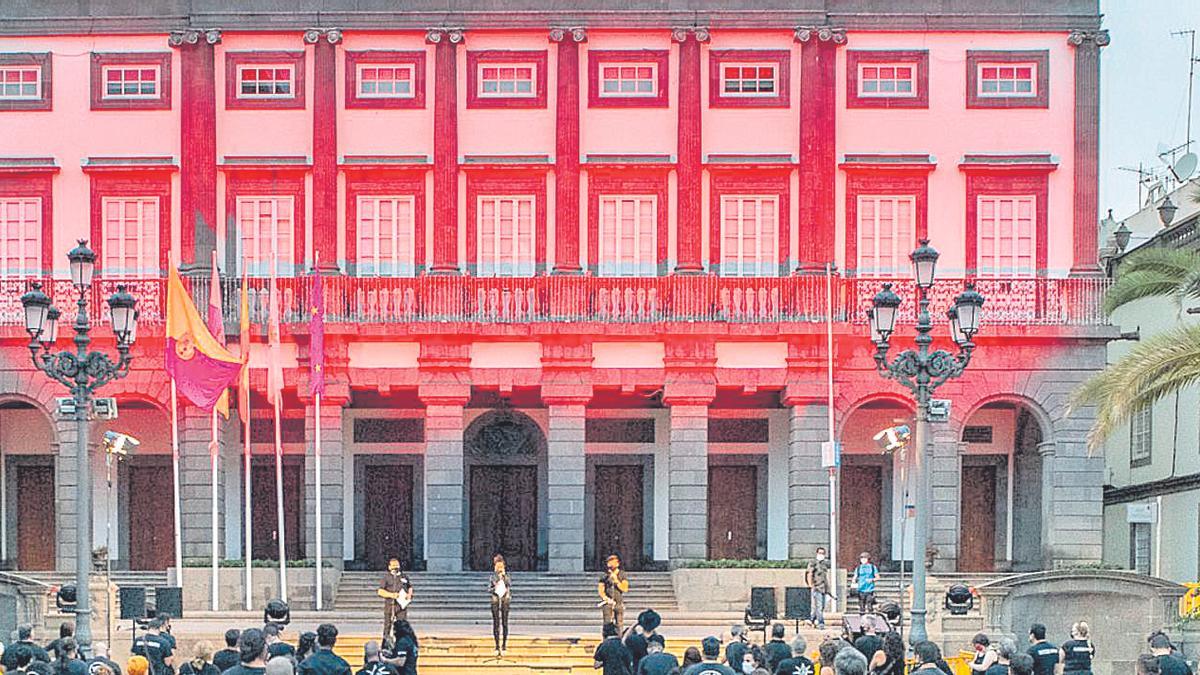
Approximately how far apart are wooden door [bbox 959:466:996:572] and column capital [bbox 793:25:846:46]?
10.00m

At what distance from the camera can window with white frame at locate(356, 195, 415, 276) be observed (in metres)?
44.2

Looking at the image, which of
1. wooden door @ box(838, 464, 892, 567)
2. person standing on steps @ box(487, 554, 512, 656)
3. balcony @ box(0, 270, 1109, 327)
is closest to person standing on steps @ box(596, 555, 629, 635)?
person standing on steps @ box(487, 554, 512, 656)

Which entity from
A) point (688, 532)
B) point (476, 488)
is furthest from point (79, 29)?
point (688, 532)

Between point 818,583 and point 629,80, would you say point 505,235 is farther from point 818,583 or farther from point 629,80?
point 818,583

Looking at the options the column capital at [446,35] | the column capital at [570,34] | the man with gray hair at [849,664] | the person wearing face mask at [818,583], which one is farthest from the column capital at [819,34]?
the man with gray hair at [849,664]

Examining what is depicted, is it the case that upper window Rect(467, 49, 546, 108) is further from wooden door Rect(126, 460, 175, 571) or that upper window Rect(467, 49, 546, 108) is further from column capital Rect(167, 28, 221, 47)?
wooden door Rect(126, 460, 175, 571)

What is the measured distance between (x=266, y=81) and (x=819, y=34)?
38.6 ft

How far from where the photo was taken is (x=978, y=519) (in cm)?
4650

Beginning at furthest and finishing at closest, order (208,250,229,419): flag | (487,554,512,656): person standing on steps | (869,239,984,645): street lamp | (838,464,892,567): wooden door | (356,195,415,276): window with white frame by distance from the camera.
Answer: (838,464,892,567): wooden door, (356,195,415,276): window with white frame, (208,250,229,419): flag, (487,554,512,656): person standing on steps, (869,239,984,645): street lamp

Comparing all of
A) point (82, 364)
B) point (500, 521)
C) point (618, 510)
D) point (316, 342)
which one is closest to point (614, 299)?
point (618, 510)

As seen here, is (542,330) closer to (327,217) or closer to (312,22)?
(327,217)

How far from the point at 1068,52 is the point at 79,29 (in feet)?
68.9

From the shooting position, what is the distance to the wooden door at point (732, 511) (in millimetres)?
46469

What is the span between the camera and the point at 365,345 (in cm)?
4356
